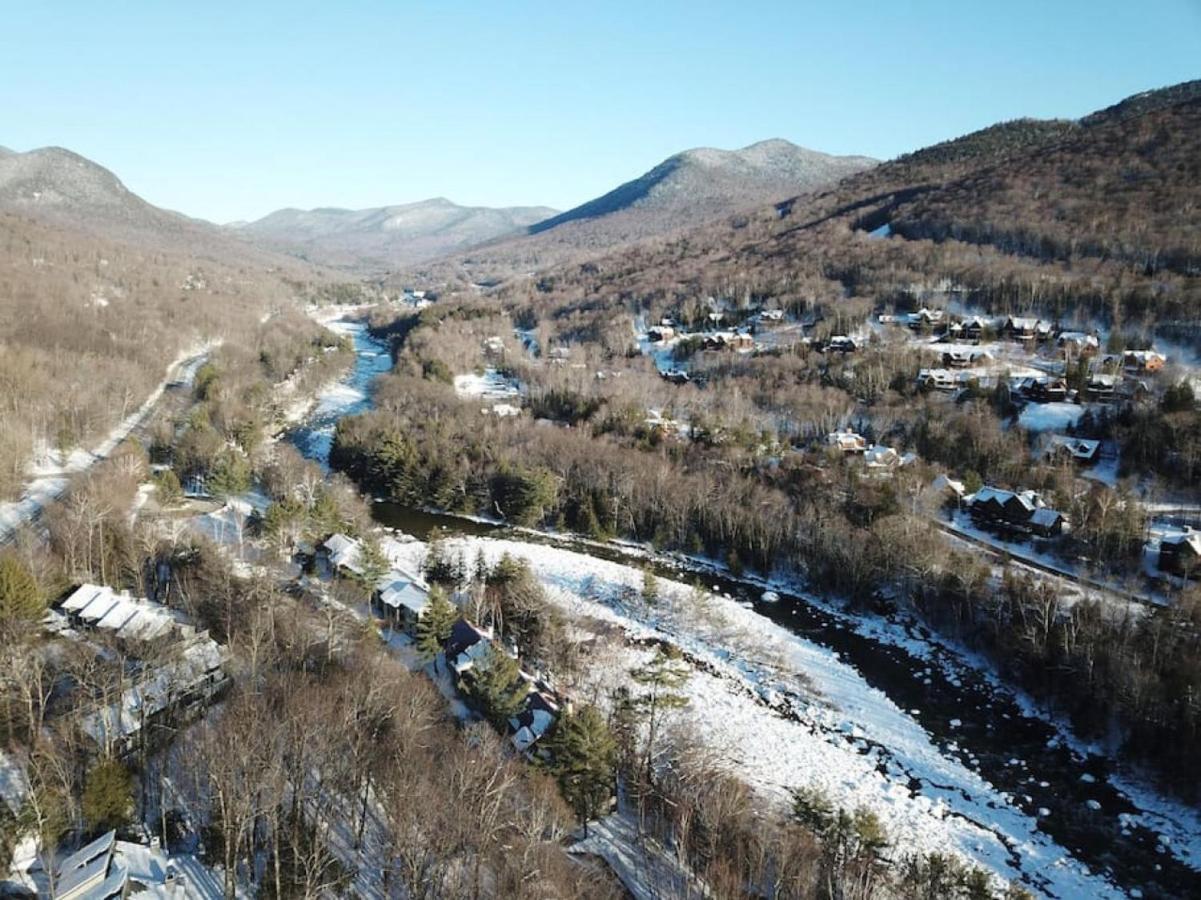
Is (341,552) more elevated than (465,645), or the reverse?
(341,552)

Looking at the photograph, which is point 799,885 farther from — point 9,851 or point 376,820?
point 9,851

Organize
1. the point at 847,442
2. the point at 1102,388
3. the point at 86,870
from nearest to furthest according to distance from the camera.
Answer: the point at 86,870, the point at 847,442, the point at 1102,388

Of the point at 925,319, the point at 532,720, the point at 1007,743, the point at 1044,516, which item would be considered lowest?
the point at 1007,743

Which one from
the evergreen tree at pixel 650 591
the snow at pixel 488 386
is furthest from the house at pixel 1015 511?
the snow at pixel 488 386

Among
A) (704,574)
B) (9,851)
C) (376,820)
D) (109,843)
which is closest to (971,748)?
(704,574)

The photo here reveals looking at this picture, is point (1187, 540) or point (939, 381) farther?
point (939, 381)

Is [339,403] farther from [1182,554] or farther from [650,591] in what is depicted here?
[1182,554]

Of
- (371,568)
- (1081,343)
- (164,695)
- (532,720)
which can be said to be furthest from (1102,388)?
(164,695)

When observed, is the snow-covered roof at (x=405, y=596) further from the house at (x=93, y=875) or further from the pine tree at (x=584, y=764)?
the house at (x=93, y=875)
